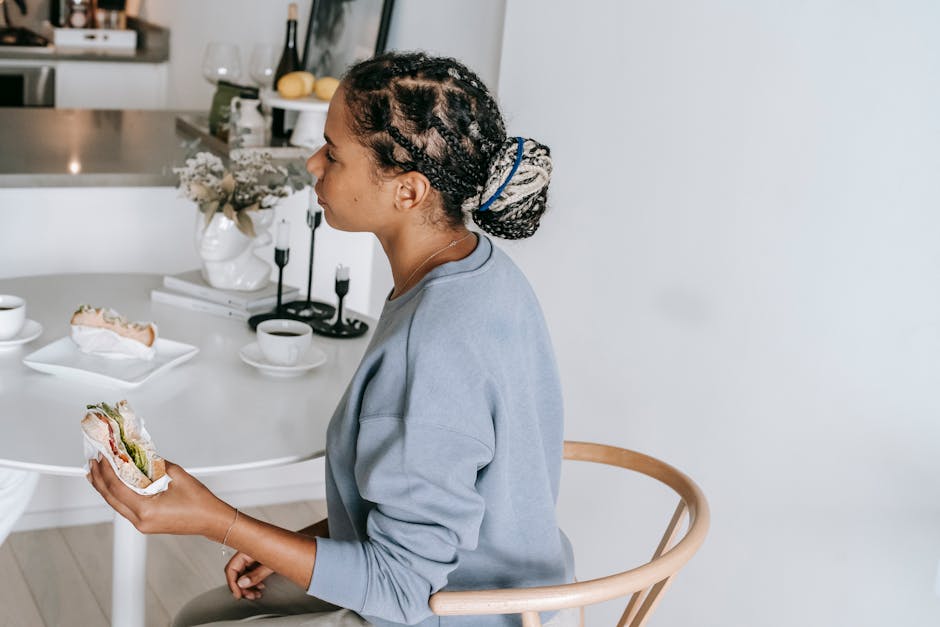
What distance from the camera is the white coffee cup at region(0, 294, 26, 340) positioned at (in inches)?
70.2

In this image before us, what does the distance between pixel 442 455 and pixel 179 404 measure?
2.05 ft

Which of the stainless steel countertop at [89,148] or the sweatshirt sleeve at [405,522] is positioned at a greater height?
the stainless steel countertop at [89,148]

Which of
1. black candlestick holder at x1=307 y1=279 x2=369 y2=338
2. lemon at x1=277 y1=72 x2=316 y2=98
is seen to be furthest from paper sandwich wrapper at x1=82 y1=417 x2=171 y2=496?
lemon at x1=277 y1=72 x2=316 y2=98

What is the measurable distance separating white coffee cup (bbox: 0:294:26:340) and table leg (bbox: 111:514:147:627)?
363 millimetres

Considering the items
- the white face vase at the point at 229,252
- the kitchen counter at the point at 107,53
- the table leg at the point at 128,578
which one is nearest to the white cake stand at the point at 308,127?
the white face vase at the point at 229,252

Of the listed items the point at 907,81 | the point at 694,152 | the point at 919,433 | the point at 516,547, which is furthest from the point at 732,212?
the point at 516,547

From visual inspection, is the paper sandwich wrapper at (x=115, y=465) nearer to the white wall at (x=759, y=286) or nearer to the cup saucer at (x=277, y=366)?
the cup saucer at (x=277, y=366)

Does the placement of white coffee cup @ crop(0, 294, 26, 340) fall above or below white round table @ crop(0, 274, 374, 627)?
above

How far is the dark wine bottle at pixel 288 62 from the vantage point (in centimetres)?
313

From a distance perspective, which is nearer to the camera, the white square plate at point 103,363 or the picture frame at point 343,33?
the white square plate at point 103,363

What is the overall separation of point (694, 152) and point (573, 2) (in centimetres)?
52

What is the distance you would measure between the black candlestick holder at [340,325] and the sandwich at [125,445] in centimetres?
77

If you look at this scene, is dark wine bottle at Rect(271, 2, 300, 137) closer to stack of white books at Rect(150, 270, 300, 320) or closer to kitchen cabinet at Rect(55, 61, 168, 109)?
stack of white books at Rect(150, 270, 300, 320)

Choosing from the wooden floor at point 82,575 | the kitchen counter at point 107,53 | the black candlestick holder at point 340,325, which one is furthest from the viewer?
the kitchen counter at point 107,53
